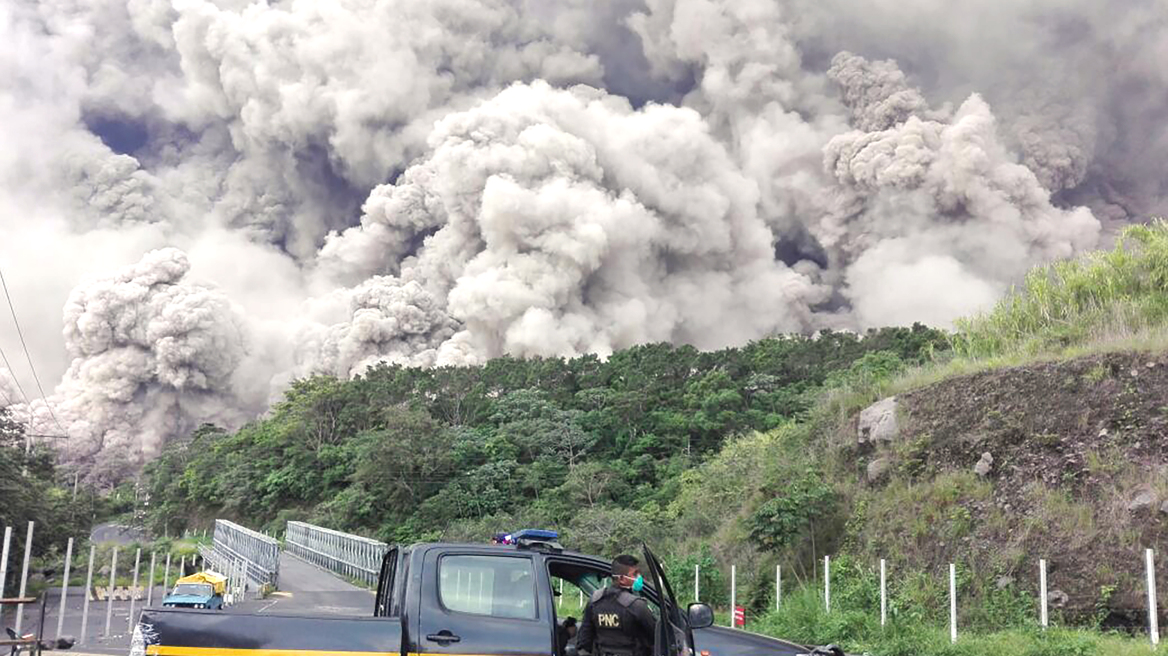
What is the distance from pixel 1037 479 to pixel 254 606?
19.6 meters

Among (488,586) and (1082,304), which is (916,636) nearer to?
(488,586)

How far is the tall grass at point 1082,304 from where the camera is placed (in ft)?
60.3

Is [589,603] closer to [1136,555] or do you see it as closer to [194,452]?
[1136,555]

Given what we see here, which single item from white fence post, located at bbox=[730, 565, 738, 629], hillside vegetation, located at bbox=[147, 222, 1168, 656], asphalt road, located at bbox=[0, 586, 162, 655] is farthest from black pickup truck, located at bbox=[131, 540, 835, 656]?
white fence post, located at bbox=[730, 565, 738, 629]

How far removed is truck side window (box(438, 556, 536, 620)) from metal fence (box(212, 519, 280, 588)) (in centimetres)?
3106

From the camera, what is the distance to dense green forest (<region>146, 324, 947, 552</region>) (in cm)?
4488

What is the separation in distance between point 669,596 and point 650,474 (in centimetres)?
4341

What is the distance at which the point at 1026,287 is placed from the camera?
72.8 ft

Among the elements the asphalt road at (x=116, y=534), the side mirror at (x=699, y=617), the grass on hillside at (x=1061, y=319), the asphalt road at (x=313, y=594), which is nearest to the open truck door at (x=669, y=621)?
the side mirror at (x=699, y=617)

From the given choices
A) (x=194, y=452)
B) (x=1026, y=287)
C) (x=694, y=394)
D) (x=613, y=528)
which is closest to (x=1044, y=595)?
(x=1026, y=287)

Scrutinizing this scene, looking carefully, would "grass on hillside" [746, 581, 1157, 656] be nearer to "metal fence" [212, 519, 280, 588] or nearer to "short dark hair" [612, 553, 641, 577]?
"short dark hair" [612, 553, 641, 577]

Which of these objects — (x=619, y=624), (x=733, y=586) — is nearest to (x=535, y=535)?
(x=619, y=624)

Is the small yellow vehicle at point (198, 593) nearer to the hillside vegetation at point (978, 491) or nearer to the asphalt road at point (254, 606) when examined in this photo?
the asphalt road at point (254, 606)

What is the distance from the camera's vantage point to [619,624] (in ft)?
15.4
